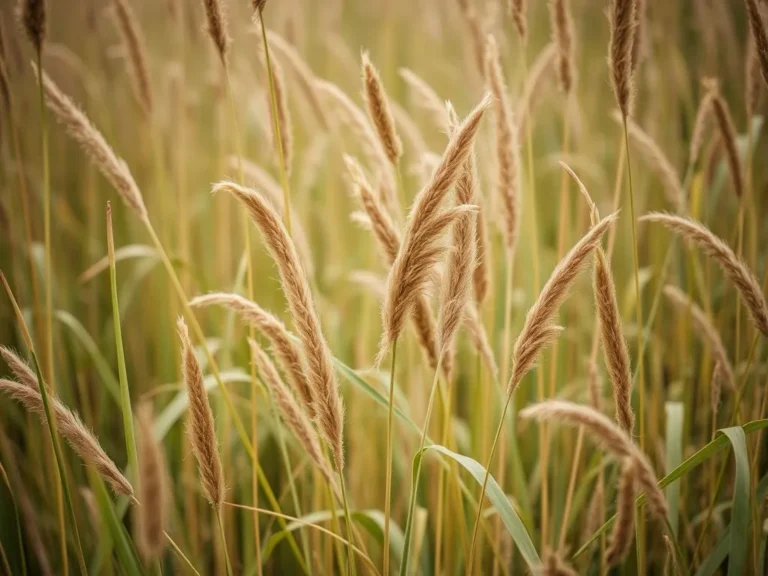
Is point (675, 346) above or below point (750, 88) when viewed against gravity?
below

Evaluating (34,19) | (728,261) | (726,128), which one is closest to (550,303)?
(728,261)

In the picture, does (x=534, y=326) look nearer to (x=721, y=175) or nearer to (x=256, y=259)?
(x=721, y=175)

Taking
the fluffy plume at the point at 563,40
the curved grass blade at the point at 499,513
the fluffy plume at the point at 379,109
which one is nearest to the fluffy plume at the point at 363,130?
the fluffy plume at the point at 379,109

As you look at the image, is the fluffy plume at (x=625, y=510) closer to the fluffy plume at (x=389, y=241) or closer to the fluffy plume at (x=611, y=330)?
the fluffy plume at (x=611, y=330)

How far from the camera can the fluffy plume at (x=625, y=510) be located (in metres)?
0.61

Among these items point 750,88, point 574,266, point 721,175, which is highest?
point 750,88

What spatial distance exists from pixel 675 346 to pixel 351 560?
150 centimetres

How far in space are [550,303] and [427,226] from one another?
201mm

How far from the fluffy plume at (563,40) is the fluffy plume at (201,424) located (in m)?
0.92

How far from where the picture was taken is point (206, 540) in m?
1.51

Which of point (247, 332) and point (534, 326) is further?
point (247, 332)

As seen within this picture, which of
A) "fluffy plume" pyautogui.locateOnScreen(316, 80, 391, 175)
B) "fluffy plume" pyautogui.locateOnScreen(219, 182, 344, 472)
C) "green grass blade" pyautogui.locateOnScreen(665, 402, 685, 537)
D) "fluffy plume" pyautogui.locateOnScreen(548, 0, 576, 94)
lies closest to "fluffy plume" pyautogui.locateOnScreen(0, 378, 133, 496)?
"fluffy plume" pyautogui.locateOnScreen(219, 182, 344, 472)

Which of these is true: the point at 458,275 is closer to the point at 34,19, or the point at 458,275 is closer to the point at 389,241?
the point at 389,241

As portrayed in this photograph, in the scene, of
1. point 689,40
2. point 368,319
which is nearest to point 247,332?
point 368,319
